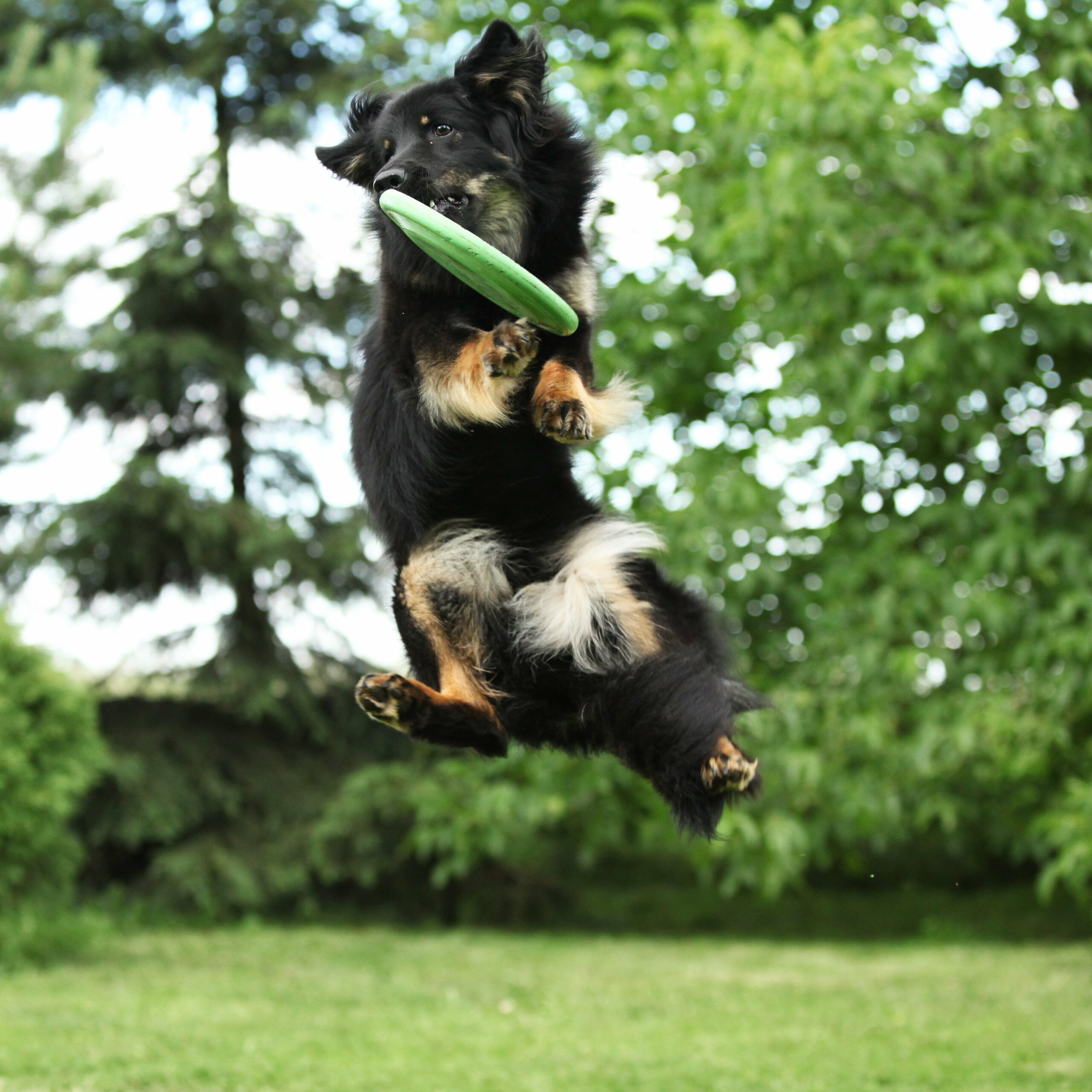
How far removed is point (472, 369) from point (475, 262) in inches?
12.2

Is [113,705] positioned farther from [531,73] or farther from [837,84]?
[531,73]

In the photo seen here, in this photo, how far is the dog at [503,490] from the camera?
117 inches

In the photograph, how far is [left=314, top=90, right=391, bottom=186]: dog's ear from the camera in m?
3.23

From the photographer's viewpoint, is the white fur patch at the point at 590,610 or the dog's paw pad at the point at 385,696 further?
the white fur patch at the point at 590,610

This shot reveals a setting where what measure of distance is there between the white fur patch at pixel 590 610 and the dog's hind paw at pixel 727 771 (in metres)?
0.39

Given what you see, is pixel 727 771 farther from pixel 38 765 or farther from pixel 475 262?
pixel 38 765

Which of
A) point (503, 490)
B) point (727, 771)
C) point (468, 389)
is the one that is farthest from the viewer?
point (503, 490)

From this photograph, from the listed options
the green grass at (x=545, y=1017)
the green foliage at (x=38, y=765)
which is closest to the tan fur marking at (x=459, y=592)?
the green grass at (x=545, y=1017)

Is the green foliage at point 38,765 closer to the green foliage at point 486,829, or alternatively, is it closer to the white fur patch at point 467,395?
the green foliage at point 486,829

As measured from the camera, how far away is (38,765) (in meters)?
8.12

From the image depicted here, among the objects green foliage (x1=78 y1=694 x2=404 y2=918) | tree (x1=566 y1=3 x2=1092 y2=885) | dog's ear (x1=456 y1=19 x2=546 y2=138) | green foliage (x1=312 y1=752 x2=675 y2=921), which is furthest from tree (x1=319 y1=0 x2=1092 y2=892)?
green foliage (x1=78 y1=694 x2=404 y2=918)

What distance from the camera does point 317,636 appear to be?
38.9ft

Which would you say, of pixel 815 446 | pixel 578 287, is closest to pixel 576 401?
pixel 578 287

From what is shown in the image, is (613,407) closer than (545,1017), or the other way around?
(613,407)
